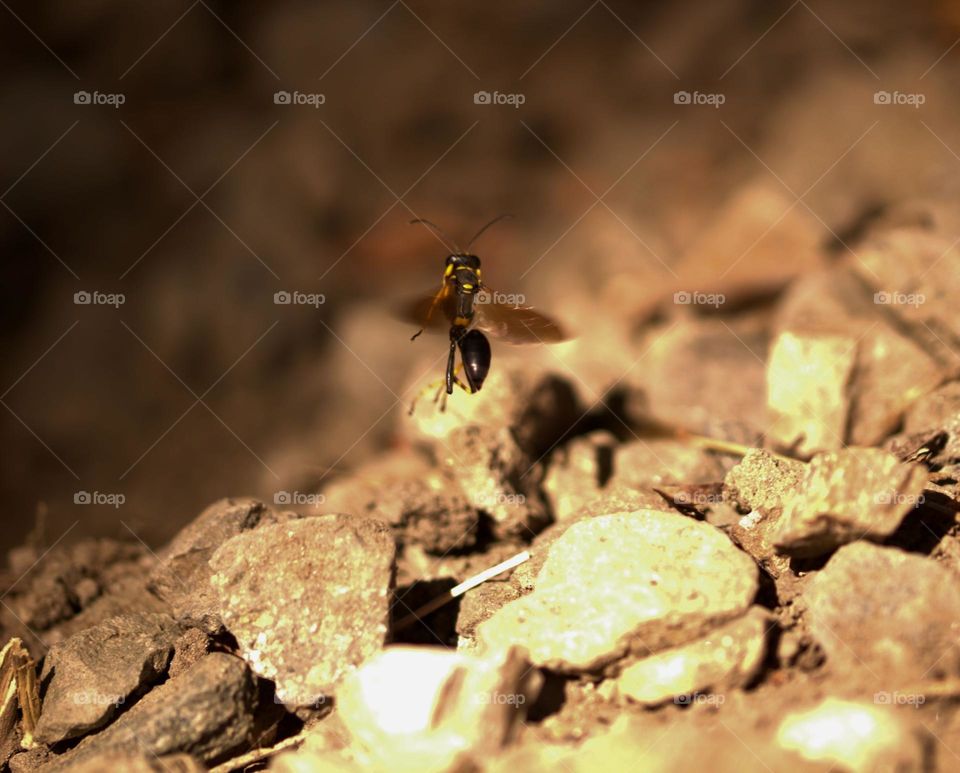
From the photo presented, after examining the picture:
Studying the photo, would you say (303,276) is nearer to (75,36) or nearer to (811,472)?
(75,36)

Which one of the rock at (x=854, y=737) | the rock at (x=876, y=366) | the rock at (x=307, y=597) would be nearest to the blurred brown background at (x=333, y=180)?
the rock at (x=876, y=366)

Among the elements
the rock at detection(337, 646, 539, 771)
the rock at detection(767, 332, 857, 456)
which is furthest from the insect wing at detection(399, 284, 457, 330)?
the rock at detection(337, 646, 539, 771)

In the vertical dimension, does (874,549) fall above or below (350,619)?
above

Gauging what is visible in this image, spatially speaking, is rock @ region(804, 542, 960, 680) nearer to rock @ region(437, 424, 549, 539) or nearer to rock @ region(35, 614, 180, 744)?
rock @ region(437, 424, 549, 539)

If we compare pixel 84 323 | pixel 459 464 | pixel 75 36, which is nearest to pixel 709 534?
pixel 459 464

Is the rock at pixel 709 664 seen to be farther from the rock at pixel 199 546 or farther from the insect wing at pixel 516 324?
the insect wing at pixel 516 324

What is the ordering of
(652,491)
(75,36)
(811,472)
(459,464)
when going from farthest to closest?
(75,36)
(459,464)
(652,491)
(811,472)
